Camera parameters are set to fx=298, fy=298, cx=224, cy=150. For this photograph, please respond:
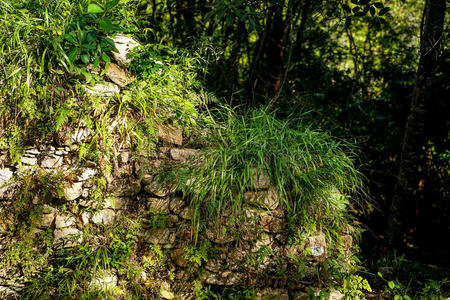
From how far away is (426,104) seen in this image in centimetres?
306

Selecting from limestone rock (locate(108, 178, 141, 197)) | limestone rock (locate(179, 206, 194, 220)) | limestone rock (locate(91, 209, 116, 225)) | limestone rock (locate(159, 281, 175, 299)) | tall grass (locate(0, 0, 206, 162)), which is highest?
tall grass (locate(0, 0, 206, 162))

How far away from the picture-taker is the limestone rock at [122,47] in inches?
92.7

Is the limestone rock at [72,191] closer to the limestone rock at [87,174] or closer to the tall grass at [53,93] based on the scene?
the limestone rock at [87,174]

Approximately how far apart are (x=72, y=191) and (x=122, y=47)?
118 cm

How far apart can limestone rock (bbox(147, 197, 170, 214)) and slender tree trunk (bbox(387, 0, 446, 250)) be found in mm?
2491

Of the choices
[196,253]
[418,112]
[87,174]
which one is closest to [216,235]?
[196,253]

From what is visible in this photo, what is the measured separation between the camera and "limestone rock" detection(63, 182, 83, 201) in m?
2.14

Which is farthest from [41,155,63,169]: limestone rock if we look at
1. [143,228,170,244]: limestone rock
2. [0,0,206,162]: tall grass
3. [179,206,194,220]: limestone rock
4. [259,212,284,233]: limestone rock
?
[259,212,284,233]: limestone rock

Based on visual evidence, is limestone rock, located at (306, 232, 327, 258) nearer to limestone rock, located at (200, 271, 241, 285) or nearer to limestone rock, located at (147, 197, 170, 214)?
limestone rock, located at (200, 271, 241, 285)

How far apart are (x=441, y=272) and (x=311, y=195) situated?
196 cm

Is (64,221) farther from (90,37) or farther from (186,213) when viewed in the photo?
(90,37)

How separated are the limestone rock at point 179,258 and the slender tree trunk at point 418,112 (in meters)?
2.38

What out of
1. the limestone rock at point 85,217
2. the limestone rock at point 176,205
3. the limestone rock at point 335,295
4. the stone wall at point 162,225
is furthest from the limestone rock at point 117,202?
the limestone rock at point 335,295

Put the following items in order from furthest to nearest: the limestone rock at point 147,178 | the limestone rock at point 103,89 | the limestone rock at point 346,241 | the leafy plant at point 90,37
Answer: the limestone rock at point 346,241 < the limestone rock at point 147,178 < the limestone rock at point 103,89 < the leafy plant at point 90,37
